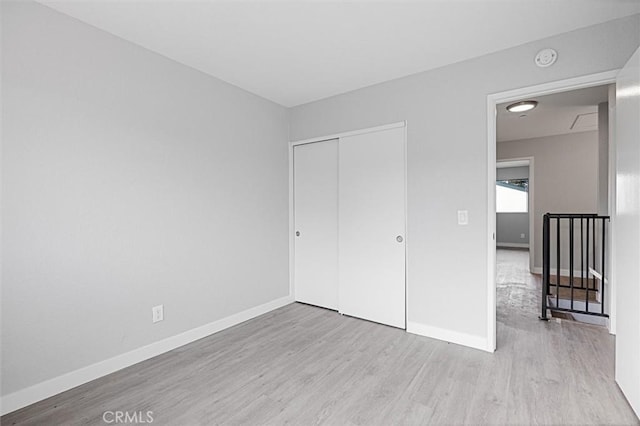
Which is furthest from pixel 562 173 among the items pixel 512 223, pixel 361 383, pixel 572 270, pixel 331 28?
pixel 361 383

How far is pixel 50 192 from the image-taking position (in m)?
1.95

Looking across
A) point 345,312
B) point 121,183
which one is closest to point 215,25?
point 121,183

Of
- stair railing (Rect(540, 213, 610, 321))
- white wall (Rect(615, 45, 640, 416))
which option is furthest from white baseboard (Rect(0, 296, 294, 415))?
stair railing (Rect(540, 213, 610, 321))

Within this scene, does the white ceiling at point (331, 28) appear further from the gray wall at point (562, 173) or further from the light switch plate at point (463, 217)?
the gray wall at point (562, 173)

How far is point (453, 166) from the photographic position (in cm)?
269

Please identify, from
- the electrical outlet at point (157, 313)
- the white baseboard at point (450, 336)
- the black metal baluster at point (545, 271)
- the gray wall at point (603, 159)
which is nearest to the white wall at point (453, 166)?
the white baseboard at point (450, 336)

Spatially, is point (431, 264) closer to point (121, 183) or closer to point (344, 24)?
point (344, 24)

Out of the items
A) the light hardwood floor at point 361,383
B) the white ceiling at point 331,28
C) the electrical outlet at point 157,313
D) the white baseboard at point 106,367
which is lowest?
the light hardwood floor at point 361,383

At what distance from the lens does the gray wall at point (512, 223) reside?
877 centimetres

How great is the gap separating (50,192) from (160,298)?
1080mm

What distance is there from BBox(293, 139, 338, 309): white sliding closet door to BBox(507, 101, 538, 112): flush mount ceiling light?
226 centimetres

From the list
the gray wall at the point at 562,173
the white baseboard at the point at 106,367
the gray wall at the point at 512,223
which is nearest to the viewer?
the white baseboard at the point at 106,367

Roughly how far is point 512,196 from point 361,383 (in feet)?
29.4

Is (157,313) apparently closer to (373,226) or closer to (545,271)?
(373,226)
